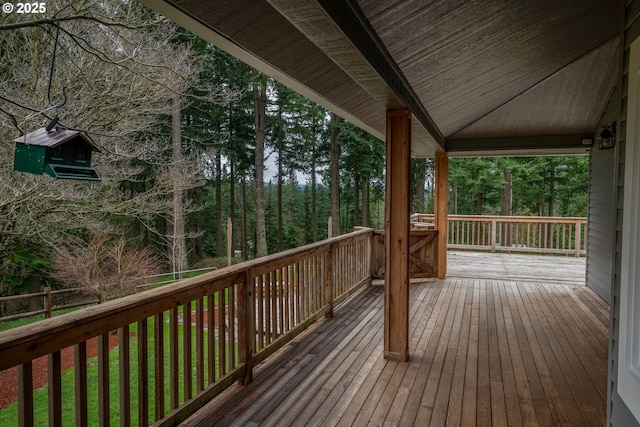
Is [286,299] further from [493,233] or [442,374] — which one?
[493,233]

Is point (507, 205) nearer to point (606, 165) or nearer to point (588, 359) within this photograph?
point (606, 165)

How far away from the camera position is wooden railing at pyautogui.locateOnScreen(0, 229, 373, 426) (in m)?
1.73

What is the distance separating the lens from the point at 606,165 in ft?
18.9

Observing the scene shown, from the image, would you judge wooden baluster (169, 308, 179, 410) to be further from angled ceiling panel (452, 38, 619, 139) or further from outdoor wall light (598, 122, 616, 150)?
outdoor wall light (598, 122, 616, 150)

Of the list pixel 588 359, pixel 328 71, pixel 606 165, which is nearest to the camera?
pixel 328 71

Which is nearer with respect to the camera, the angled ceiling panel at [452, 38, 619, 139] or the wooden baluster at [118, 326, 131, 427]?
the wooden baluster at [118, 326, 131, 427]

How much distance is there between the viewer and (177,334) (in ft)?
8.25

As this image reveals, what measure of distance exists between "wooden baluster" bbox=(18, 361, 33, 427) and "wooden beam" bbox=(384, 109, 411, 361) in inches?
109

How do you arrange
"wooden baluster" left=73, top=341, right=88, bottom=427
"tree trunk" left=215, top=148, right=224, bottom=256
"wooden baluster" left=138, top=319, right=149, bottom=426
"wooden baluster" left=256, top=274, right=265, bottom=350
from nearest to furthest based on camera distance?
"wooden baluster" left=73, top=341, right=88, bottom=427 → "wooden baluster" left=138, top=319, right=149, bottom=426 → "wooden baluster" left=256, top=274, right=265, bottom=350 → "tree trunk" left=215, top=148, right=224, bottom=256

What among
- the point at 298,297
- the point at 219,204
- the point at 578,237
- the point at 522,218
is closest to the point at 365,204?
the point at 219,204

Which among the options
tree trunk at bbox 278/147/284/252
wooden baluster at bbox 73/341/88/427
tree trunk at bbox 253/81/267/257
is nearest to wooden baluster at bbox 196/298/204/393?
wooden baluster at bbox 73/341/88/427

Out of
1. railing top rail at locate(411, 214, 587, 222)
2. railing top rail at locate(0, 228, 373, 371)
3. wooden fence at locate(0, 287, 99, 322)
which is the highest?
railing top rail at locate(411, 214, 587, 222)

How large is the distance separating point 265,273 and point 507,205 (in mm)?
14668

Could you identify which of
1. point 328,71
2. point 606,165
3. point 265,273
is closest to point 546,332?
point 606,165
